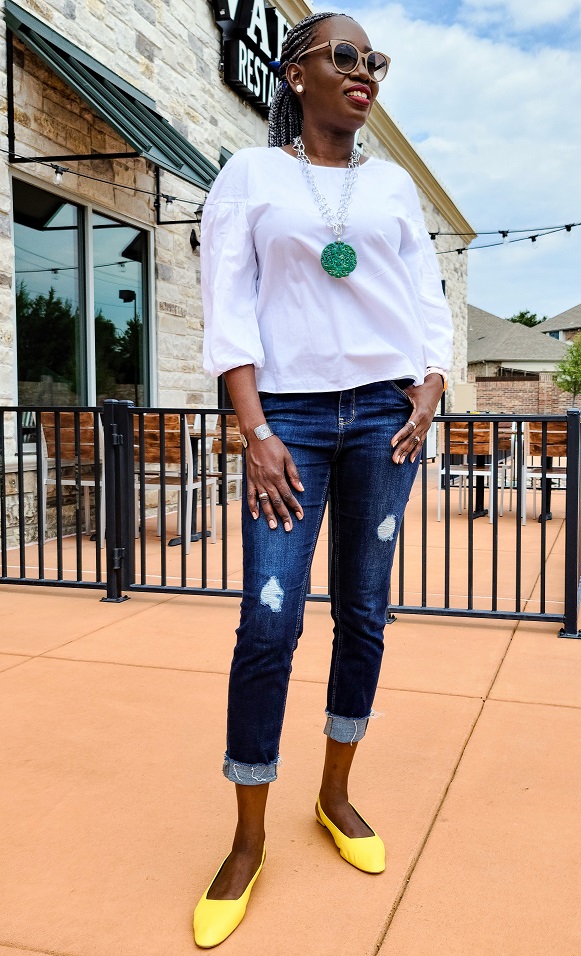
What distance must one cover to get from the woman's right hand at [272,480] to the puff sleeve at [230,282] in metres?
0.19

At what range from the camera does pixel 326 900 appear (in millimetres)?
1981

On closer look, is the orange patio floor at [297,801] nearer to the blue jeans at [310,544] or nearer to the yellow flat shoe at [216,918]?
the yellow flat shoe at [216,918]

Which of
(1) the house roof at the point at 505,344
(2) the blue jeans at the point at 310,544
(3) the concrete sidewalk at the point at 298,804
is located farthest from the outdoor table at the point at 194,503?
(1) the house roof at the point at 505,344

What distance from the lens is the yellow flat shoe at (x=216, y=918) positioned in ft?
5.95

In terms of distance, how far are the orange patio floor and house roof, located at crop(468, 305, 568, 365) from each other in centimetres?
4876

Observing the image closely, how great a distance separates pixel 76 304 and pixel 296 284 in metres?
6.44

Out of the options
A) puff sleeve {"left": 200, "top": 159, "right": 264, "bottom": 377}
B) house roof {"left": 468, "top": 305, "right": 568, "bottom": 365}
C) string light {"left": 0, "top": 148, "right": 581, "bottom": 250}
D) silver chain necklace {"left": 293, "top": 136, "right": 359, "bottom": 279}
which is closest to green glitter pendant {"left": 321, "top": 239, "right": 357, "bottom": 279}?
silver chain necklace {"left": 293, "top": 136, "right": 359, "bottom": 279}

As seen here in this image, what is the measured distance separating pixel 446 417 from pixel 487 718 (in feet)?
5.64

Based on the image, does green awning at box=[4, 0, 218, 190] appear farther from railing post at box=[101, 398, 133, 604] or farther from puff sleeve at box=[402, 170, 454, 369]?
puff sleeve at box=[402, 170, 454, 369]

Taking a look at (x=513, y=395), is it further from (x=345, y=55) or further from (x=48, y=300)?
(x=345, y=55)

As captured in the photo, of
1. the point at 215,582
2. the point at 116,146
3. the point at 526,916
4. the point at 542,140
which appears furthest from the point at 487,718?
the point at 542,140

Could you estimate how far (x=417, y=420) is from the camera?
1988mm

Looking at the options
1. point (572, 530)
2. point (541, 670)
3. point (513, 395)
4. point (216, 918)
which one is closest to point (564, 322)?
point (513, 395)

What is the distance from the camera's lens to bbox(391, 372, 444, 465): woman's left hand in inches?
77.1
